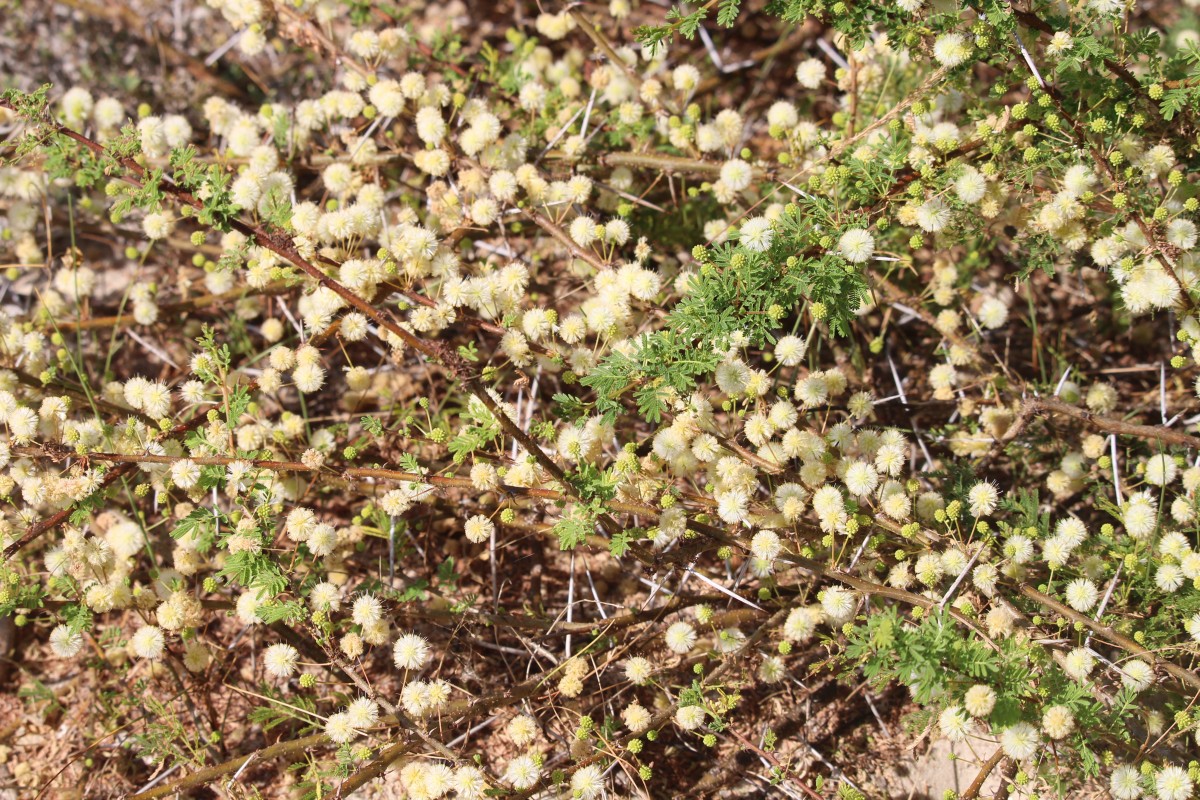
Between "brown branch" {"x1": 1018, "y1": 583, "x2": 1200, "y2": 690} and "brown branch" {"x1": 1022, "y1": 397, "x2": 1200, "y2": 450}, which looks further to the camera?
"brown branch" {"x1": 1022, "y1": 397, "x2": 1200, "y2": 450}

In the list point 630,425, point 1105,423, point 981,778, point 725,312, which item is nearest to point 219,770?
point 630,425

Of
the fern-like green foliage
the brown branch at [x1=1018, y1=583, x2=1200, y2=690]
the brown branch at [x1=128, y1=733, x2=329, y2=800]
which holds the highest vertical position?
the fern-like green foliage

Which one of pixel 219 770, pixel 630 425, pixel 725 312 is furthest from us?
pixel 630 425

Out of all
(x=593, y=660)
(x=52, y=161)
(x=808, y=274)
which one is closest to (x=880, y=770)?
(x=593, y=660)

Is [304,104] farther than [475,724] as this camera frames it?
Yes

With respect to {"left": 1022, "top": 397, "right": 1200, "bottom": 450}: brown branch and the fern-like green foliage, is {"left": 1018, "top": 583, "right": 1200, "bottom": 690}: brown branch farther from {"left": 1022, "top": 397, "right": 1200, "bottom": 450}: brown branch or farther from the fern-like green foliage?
the fern-like green foliage

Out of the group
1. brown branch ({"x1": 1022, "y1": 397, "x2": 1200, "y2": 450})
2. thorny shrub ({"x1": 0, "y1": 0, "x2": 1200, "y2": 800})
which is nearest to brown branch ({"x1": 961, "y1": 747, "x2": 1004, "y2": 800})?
thorny shrub ({"x1": 0, "y1": 0, "x2": 1200, "y2": 800})

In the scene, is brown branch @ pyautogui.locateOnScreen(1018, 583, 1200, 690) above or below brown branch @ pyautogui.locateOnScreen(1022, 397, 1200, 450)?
below

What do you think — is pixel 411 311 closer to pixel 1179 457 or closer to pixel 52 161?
pixel 52 161

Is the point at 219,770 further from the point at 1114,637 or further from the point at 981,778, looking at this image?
the point at 1114,637
